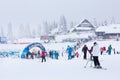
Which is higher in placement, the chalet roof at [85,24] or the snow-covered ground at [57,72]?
the chalet roof at [85,24]

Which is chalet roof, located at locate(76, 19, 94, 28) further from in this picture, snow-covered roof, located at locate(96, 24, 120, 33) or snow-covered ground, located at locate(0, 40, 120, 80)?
snow-covered ground, located at locate(0, 40, 120, 80)

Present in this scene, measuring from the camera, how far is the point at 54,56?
3341cm

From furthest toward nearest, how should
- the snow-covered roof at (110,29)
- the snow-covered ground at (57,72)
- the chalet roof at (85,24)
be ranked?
the chalet roof at (85,24) → the snow-covered roof at (110,29) → the snow-covered ground at (57,72)

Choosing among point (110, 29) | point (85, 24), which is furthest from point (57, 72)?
point (85, 24)

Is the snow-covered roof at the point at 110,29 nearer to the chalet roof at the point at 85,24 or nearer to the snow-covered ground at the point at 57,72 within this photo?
the chalet roof at the point at 85,24

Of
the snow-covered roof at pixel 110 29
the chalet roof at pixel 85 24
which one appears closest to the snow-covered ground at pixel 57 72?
the snow-covered roof at pixel 110 29

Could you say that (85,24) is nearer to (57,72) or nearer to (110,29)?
(110,29)

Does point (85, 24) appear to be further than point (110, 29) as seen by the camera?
Yes

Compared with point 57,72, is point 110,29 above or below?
above

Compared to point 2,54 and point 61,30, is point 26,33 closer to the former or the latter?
point 61,30

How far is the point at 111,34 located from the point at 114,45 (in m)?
31.0

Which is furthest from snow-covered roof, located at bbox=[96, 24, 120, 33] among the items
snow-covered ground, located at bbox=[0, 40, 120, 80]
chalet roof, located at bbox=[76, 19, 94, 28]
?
snow-covered ground, located at bbox=[0, 40, 120, 80]

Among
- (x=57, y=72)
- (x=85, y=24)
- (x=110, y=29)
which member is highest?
(x=85, y=24)

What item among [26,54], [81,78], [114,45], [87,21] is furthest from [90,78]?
[87,21]
